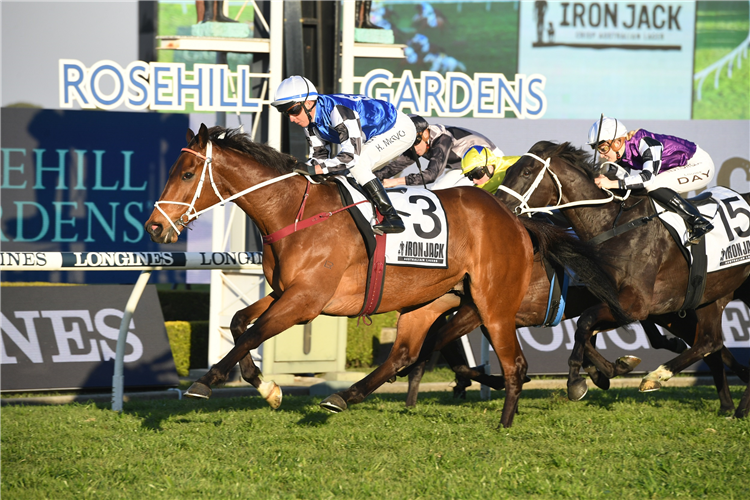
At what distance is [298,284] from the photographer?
14.3 feet

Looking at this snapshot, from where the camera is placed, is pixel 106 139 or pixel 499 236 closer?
→ pixel 499 236

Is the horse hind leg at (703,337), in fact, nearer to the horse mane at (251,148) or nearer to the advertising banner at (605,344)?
the advertising banner at (605,344)

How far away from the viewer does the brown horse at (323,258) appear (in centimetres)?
431

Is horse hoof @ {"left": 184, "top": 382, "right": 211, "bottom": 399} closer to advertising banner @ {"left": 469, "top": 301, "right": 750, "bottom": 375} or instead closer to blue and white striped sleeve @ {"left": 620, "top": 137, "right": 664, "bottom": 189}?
blue and white striped sleeve @ {"left": 620, "top": 137, "right": 664, "bottom": 189}

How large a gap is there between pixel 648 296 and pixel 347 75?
4419 millimetres

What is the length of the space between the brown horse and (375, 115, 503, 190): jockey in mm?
795

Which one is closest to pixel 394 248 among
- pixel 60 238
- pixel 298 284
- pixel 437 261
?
pixel 437 261

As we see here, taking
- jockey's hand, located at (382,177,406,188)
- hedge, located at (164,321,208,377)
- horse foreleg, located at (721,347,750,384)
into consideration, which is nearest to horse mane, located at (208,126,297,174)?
jockey's hand, located at (382,177,406,188)

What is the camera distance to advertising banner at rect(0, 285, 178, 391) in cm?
584

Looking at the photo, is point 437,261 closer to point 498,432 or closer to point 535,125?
point 498,432

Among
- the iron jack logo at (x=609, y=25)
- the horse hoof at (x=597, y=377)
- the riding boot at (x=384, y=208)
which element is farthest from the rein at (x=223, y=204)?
the iron jack logo at (x=609, y=25)

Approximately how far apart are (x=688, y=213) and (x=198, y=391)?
3380 mm

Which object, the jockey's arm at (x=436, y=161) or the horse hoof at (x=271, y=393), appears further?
the jockey's arm at (x=436, y=161)

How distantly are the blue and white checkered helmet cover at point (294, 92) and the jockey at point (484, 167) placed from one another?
1557mm
